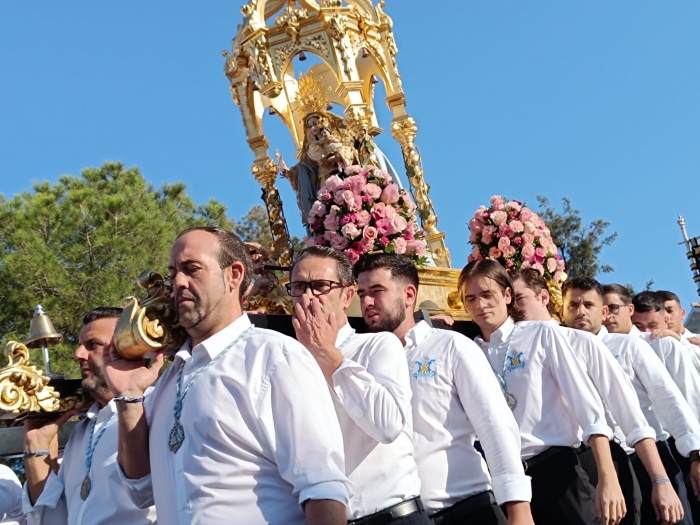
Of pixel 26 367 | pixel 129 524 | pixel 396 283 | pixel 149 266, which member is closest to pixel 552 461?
pixel 396 283

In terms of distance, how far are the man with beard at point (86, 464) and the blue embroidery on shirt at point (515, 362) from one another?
80.8 inches

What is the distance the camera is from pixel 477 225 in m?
7.07

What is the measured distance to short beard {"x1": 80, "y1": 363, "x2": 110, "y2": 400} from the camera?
4039 millimetres

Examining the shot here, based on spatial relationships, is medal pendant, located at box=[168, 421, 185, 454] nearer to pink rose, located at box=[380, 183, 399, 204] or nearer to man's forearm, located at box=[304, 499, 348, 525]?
man's forearm, located at box=[304, 499, 348, 525]

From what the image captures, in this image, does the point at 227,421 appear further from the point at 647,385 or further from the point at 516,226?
the point at 516,226

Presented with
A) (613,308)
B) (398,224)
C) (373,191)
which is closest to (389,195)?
(373,191)

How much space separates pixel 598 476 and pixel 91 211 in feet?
48.9

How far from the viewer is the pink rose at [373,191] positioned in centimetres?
635

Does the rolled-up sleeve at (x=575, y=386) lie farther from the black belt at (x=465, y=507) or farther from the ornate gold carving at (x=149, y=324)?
the ornate gold carving at (x=149, y=324)

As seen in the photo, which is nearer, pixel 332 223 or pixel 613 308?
pixel 332 223

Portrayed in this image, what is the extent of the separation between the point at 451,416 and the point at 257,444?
1533mm

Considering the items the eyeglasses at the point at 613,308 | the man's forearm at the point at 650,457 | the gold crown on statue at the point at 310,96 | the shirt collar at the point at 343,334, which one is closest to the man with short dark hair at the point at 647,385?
the eyeglasses at the point at 613,308

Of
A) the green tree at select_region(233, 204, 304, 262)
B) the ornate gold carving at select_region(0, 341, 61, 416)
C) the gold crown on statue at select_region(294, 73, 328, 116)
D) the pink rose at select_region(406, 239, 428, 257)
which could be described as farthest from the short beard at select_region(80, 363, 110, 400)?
the green tree at select_region(233, 204, 304, 262)

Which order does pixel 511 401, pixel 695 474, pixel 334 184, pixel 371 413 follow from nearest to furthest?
pixel 371 413, pixel 511 401, pixel 695 474, pixel 334 184
